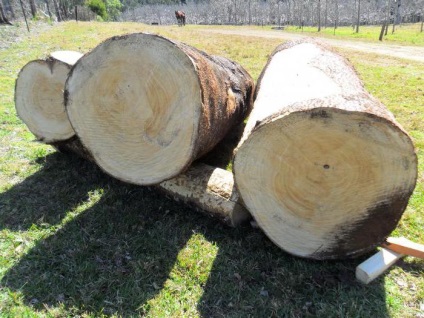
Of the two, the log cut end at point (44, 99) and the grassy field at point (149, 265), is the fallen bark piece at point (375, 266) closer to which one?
the grassy field at point (149, 265)

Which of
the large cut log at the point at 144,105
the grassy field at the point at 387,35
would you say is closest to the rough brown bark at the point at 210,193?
the large cut log at the point at 144,105

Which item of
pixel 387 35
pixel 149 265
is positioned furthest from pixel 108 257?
pixel 387 35

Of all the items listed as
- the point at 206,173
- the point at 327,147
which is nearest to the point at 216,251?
the point at 206,173

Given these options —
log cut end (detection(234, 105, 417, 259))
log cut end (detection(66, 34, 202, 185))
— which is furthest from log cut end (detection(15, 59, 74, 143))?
log cut end (detection(234, 105, 417, 259))

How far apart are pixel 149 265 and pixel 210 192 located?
0.78m

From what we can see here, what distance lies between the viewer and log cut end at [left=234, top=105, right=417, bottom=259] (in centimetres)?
230

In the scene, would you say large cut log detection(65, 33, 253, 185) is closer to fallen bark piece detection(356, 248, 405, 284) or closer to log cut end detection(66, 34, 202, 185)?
log cut end detection(66, 34, 202, 185)

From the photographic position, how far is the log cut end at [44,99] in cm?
389

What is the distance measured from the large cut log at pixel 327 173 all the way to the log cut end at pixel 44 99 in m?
2.22

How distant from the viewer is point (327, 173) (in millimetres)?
2480

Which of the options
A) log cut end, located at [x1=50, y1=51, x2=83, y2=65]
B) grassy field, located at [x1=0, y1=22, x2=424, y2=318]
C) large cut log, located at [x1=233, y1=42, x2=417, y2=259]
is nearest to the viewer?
large cut log, located at [x1=233, y1=42, x2=417, y2=259]

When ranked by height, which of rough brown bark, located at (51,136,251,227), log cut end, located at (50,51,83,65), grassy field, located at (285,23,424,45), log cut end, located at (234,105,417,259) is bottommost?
grassy field, located at (285,23,424,45)

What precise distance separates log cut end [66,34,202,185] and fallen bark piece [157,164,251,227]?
42cm

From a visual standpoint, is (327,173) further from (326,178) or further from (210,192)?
(210,192)
